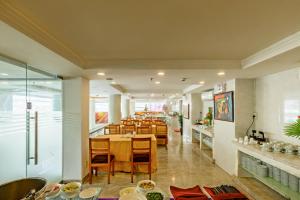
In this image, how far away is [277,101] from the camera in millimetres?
3488

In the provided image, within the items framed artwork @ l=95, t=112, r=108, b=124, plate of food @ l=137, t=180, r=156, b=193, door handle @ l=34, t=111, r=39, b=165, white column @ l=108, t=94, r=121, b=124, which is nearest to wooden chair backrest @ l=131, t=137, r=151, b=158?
door handle @ l=34, t=111, r=39, b=165

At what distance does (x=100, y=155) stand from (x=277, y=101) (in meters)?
3.87

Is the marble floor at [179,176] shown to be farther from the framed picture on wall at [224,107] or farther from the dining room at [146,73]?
the framed picture on wall at [224,107]

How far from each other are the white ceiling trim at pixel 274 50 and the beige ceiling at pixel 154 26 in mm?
86

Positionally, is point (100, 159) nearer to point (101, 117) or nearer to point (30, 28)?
point (30, 28)

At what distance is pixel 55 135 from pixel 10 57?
76.5 inches

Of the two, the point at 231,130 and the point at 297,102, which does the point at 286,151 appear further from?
the point at 231,130

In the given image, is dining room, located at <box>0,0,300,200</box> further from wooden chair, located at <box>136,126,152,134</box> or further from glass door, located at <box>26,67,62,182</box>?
wooden chair, located at <box>136,126,152,134</box>

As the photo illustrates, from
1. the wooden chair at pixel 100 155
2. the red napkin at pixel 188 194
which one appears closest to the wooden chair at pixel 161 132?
the wooden chair at pixel 100 155

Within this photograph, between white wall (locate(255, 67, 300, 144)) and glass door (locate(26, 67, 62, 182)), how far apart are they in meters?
4.38

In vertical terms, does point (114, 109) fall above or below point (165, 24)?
below

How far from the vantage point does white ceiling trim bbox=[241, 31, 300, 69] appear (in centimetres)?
210

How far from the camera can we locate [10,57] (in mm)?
2438

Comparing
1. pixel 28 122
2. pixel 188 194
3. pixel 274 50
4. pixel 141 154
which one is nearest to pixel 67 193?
pixel 188 194
